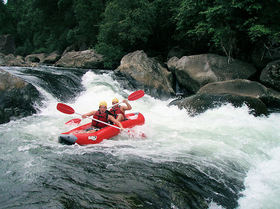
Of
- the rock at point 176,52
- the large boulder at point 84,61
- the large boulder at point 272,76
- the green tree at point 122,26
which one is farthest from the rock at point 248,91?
the large boulder at point 84,61

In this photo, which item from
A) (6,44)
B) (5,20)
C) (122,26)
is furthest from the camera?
(5,20)

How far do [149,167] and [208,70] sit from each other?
6.48 m

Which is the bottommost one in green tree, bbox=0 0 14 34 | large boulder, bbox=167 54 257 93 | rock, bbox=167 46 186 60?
large boulder, bbox=167 54 257 93

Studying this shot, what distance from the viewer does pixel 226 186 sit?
9.34 feet

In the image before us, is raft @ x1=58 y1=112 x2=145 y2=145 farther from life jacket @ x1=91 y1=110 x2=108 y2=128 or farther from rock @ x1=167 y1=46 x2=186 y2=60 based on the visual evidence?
rock @ x1=167 y1=46 x2=186 y2=60

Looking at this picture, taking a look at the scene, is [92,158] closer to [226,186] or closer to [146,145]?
[146,145]

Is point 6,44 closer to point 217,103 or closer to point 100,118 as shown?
point 100,118

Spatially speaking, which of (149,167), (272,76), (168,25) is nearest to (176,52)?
(168,25)

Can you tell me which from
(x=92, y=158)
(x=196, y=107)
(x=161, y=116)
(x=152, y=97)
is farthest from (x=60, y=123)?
(x=152, y=97)

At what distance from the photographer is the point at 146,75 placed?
948cm

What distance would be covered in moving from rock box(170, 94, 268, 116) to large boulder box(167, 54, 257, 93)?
6.49 feet

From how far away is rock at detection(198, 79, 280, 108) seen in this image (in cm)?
732

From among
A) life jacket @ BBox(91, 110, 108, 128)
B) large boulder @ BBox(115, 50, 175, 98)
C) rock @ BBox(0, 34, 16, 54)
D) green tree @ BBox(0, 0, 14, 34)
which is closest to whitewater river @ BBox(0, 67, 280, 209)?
life jacket @ BBox(91, 110, 108, 128)

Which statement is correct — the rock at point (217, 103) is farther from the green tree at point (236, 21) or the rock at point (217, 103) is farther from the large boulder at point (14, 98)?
the large boulder at point (14, 98)
